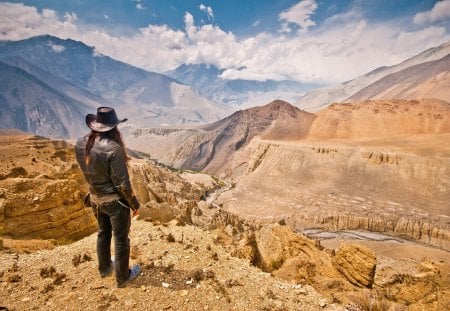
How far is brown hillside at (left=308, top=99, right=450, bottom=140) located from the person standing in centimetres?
10300

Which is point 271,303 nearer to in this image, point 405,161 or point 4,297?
point 4,297

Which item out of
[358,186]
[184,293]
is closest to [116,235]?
[184,293]

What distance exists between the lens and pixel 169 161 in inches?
6043

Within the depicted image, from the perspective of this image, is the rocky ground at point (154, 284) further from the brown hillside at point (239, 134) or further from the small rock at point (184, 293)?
the brown hillside at point (239, 134)

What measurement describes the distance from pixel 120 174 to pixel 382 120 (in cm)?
11538

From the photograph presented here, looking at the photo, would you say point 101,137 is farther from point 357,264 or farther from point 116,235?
point 357,264

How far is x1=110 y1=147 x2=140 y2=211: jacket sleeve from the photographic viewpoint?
16.8ft

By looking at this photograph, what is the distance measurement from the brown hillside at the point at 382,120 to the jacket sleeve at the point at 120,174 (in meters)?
103

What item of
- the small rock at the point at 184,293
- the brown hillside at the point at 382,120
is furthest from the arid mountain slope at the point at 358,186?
the small rock at the point at 184,293

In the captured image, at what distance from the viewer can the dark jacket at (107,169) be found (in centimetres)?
515

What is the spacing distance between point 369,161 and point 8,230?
2814 inches

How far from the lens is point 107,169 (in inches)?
207

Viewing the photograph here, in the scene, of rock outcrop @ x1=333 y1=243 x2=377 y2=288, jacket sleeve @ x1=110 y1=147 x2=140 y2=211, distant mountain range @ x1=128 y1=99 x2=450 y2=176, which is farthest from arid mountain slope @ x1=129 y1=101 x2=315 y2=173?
jacket sleeve @ x1=110 y1=147 x2=140 y2=211

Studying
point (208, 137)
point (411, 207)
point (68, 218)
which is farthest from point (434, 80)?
point (68, 218)
